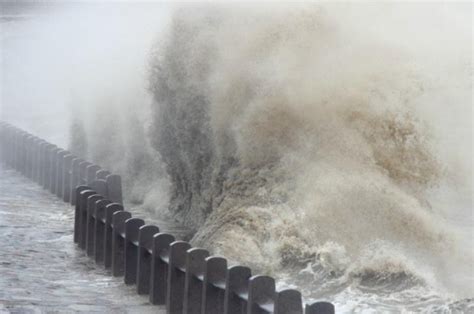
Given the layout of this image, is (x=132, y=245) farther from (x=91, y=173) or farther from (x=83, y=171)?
(x=83, y=171)

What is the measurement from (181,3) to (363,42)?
9.91ft

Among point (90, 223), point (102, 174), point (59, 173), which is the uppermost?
point (59, 173)

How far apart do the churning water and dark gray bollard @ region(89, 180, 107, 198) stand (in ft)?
3.70

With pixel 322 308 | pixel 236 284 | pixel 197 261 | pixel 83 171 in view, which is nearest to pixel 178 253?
pixel 197 261

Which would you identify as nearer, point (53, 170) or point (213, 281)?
point (213, 281)

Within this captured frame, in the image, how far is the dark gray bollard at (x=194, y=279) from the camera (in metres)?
9.44

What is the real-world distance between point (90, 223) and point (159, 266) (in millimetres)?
2516

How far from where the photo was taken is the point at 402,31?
50.7ft

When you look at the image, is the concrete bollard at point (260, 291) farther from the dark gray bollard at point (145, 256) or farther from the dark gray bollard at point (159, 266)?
the dark gray bollard at point (145, 256)

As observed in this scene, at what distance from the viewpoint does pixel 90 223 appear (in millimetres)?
12789

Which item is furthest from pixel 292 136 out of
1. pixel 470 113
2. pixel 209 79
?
pixel 470 113

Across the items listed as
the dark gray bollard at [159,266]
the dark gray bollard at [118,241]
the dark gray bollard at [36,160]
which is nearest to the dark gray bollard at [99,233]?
the dark gray bollard at [118,241]

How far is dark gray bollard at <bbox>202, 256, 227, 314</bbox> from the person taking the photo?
9.05m

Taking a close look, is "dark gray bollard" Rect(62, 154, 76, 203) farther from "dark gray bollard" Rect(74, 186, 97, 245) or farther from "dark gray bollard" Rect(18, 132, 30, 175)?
"dark gray bollard" Rect(74, 186, 97, 245)
